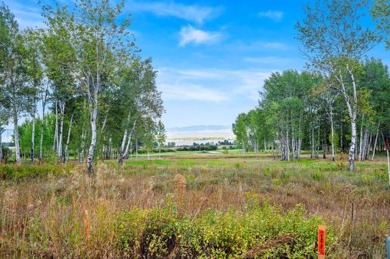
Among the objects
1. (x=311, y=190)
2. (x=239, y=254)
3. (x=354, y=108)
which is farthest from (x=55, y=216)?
(x=354, y=108)

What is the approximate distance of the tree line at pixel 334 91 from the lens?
22125 millimetres

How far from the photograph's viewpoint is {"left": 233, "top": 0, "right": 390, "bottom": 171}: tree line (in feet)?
72.6

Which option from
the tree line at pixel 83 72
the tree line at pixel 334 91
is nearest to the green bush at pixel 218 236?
the tree line at pixel 334 91

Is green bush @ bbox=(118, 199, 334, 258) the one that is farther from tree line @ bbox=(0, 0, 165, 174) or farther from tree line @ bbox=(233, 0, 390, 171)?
tree line @ bbox=(0, 0, 165, 174)

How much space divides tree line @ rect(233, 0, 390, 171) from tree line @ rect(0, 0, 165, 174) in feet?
46.2

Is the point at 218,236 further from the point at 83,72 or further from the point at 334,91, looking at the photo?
the point at 334,91

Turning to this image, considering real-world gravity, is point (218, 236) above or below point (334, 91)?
below

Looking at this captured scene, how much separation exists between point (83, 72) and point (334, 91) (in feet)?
87.9

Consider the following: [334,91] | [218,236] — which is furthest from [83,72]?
[334,91]

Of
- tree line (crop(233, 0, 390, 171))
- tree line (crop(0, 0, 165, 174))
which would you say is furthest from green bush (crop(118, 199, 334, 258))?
tree line (crop(0, 0, 165, 174))

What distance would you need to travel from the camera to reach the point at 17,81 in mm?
27766

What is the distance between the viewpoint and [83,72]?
69.9 ft

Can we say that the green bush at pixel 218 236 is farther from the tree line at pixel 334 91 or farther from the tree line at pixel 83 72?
the tree line at pixel 83 72

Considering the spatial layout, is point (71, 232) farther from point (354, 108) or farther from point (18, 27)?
point (18, 27)
